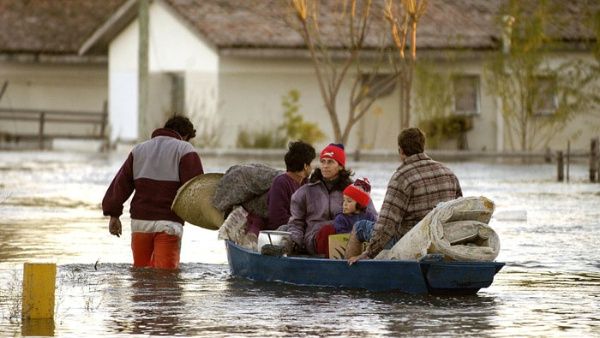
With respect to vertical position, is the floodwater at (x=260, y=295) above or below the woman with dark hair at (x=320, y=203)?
below

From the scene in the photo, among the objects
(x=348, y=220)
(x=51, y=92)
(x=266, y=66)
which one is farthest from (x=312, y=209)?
(x=51, y=92)

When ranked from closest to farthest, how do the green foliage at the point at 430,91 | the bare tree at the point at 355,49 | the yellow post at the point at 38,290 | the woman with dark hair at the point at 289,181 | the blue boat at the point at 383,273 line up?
the yellow post at the point at 38,290 → the blue boat at the point at 383,273 → the woman with dark hair at the point at 289,181 → the bare tree at the point at 355,49 → the green foliage at the point at 430,91

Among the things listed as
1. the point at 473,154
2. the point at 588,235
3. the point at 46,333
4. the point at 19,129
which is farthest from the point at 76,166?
the point at 46,333

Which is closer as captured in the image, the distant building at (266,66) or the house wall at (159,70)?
the distant building at (266,66)

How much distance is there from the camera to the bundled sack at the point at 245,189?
50.2ft

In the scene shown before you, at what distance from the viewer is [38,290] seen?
1199cm

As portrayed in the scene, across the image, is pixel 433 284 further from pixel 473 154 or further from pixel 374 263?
pixel 473 154

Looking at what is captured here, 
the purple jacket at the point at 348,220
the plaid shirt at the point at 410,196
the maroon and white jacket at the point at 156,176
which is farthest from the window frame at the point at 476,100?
the plaid shirt at the point at 410,196

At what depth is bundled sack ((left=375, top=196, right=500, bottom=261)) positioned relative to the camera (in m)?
13.2

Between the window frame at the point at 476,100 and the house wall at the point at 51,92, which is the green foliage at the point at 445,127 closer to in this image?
the window frame at the point at 476,100

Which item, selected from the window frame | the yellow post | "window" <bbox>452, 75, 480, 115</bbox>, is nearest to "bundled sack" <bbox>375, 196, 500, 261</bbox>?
the yellow post

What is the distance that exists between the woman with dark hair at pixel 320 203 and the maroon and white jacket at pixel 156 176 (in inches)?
41.6

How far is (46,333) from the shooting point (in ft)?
37.3

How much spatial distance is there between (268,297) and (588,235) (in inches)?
294
